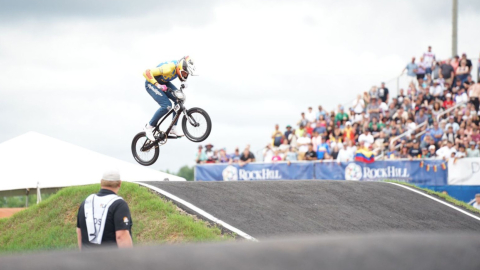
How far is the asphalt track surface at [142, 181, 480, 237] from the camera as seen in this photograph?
35.2ft

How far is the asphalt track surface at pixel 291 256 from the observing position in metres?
1.29

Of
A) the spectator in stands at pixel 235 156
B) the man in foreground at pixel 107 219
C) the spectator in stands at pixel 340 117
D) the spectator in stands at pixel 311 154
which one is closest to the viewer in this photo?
the man in foreground at pixel 107 219

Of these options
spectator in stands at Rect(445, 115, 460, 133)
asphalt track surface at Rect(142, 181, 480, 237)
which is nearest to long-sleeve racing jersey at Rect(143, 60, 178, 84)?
asphalt track surface at Rect(142, 181, 480, 237)

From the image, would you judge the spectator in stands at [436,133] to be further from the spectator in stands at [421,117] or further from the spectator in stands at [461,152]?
the spectator in stands at [421,117]

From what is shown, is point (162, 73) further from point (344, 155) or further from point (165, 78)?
point (344, 155)

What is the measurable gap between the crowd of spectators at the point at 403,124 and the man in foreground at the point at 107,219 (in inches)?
591

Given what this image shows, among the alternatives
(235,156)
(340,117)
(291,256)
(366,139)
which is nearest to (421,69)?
(340,117)

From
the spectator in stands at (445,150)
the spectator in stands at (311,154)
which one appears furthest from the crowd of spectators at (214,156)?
the spectator in stands at (445,150)

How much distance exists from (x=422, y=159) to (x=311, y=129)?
19.3 ft

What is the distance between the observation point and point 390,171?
1994 cm

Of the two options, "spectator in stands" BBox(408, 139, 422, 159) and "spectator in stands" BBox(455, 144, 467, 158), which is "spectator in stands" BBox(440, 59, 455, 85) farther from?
"spectator in stands" BBox(455, 144, 467, 158)

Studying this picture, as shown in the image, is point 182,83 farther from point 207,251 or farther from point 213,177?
point 207,251

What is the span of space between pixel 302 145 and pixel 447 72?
640cm

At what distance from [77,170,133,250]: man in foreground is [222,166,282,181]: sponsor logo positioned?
16142 millimetres
